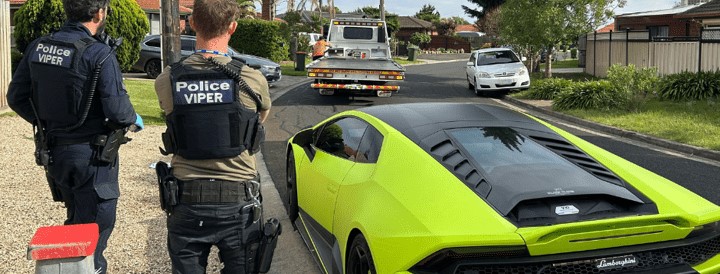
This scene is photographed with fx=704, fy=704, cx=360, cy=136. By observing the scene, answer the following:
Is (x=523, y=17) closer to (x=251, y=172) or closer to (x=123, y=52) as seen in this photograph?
(x=123, y=52)

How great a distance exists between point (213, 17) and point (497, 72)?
18.2m

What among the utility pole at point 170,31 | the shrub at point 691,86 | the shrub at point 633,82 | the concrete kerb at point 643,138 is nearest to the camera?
the concrete kerb at point 643,138

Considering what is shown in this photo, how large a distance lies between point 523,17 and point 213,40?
22454 millimetres

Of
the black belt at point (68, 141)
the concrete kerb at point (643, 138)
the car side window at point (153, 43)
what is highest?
the car side window at point (153, 43)

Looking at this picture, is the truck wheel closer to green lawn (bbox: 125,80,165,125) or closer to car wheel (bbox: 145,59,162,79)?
green lawn (bbox: 125,80,165,125)

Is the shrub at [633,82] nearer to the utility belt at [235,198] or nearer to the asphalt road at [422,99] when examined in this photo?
the asphalt road at [422,99]

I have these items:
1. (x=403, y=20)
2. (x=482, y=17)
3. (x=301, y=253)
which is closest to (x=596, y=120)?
(x=301, y=253)

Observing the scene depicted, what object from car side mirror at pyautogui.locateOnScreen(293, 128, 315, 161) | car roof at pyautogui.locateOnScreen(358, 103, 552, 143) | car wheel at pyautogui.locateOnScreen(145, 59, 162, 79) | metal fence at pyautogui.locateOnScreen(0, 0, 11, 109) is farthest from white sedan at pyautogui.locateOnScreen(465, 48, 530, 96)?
car roof at pyautogui.locateOnScreen(358, 103, 552, 143)

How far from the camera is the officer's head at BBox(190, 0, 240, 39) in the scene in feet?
10.7

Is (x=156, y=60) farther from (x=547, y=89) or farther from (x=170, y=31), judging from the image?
(x=547, y=89)

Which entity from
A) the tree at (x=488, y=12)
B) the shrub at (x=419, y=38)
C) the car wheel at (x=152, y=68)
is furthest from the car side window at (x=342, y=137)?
the shrub at (x=419, y=38)

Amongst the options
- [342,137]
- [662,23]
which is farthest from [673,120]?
[662,23]

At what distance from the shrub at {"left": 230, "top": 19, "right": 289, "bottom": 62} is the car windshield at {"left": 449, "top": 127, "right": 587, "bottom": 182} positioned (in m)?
27.7

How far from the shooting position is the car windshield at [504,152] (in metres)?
3.95
